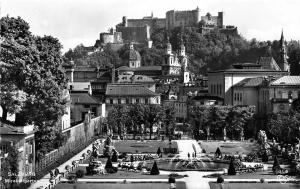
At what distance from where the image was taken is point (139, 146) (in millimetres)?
92562

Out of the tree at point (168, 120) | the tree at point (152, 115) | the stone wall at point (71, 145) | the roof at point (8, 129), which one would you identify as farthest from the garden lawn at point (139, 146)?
the roof at point (8, 129)

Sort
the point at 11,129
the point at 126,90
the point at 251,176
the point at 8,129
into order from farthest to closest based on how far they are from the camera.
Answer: the point at 126,90
the point at 251,176
the point at 11,129
the point at 8,129

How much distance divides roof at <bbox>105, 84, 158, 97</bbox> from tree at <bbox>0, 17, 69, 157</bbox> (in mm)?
67133

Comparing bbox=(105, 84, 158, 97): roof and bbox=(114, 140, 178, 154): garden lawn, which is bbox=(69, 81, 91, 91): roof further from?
bbox=(114, 140, 178, 154): garden lawn

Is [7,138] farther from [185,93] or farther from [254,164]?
[185,93]

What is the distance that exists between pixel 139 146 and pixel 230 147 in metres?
11.9

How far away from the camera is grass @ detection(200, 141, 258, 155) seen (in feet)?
280

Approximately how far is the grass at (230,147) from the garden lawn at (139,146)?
15.2 feet

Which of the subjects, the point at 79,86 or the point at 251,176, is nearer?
the point at 251,176

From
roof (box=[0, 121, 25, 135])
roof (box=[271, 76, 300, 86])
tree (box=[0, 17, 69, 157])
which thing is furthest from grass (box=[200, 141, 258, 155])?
roof (box=[0, 121, 25, 135])

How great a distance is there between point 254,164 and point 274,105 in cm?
3943

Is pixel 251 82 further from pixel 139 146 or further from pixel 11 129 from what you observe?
pixel 11 129

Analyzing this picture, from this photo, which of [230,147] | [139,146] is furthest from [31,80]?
[230,147]

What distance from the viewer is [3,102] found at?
55.6 m
